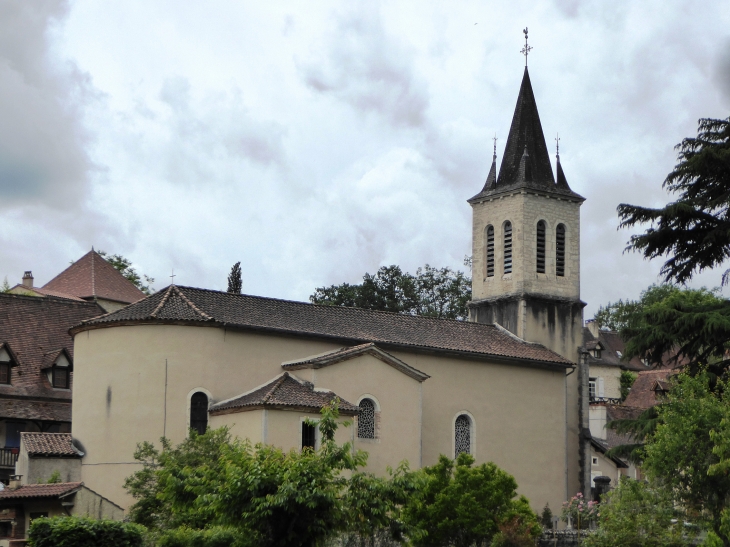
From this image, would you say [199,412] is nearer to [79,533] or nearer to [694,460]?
[79,533]

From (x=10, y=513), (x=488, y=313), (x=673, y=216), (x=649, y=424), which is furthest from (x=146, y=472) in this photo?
(x=488, y=313)

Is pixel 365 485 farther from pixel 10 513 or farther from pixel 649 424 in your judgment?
pixel 10 513

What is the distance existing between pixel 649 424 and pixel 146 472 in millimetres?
15098

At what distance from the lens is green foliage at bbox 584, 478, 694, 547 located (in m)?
28.4

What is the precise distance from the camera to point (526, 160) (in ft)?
176

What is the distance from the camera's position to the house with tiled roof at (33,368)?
153 feet

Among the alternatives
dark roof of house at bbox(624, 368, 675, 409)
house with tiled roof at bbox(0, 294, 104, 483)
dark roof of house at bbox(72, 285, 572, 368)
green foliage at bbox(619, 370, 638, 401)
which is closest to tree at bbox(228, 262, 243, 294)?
house with tiled roof at bbox(0, 294, 104, 483)

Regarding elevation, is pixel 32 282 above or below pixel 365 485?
above

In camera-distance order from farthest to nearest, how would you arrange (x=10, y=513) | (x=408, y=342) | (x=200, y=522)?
(x=408, y=342)
(x=10, y=513)
(x=200, y=522)

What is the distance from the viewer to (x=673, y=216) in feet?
108

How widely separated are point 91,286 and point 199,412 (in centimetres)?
2404

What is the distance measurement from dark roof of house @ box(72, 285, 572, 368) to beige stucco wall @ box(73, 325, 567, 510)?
429mm

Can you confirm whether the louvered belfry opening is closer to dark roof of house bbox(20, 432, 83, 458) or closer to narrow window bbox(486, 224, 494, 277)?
narrow window bbox(486, 224, 494, 277)

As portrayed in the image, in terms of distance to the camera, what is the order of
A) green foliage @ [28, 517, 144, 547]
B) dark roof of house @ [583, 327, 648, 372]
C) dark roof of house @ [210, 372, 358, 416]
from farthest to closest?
dark roof of house @ [583, 327, 648, 372], dark roof of house @ [210, 372, 358, 416], green foliage @ [28, 517, 144, 547]
